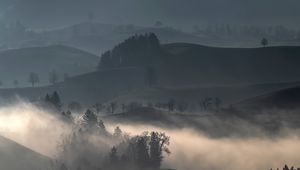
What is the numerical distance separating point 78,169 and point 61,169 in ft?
18.4

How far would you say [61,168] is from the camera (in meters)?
197

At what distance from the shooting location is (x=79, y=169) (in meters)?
200

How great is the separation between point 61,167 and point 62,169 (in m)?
1.39

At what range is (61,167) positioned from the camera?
19725 centimetres

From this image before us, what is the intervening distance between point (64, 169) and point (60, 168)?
5.20 m

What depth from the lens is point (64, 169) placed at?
194 m

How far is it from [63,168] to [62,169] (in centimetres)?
92

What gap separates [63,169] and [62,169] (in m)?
0.85

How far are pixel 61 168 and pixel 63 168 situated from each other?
157 cm

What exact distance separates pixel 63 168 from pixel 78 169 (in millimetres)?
5868

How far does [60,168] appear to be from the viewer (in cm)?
Answer: 19900

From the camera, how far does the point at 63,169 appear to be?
641 ft

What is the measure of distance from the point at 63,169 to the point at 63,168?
285mm

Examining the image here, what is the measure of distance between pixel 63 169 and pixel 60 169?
3026 mm
